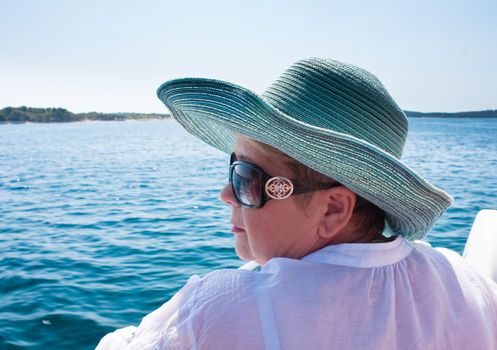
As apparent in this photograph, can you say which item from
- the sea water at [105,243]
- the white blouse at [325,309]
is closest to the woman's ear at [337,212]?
the white blouse at [325,309]

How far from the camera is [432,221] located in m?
1.43

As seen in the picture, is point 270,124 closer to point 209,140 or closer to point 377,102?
point 377,102

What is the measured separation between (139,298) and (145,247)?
2240mm

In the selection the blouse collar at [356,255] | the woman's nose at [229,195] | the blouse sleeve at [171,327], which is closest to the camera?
the blouse sleeve at [171,327]

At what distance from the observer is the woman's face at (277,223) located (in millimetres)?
1270

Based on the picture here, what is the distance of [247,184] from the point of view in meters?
→ 1.34

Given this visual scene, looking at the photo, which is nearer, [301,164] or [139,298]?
[301,164]

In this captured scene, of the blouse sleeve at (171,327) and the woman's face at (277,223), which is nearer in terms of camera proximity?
the blouse sleeve at (171,327)

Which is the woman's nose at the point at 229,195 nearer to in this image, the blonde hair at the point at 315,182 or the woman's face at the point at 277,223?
the woman's face at the point at 277,223

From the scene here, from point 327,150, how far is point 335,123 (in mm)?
107

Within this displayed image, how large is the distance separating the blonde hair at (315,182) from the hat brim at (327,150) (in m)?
0.04

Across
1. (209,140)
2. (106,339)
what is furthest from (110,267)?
(106,339)

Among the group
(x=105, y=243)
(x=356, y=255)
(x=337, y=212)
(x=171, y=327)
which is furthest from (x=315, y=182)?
(x=105, y=243)

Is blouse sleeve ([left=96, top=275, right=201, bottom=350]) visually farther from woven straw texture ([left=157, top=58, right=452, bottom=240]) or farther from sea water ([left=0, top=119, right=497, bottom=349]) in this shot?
sea water ([left=0, top=119, right=497, bottom=349])
